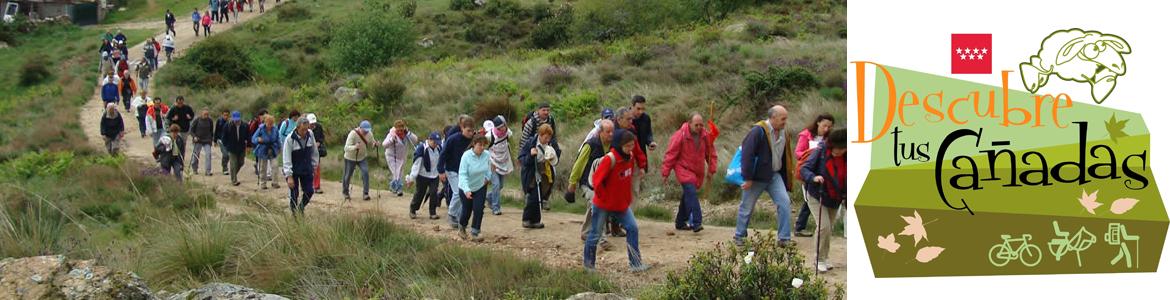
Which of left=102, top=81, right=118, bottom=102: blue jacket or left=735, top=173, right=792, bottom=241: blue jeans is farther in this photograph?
left=102, top=81, right=118, bottom=102: blue jacket

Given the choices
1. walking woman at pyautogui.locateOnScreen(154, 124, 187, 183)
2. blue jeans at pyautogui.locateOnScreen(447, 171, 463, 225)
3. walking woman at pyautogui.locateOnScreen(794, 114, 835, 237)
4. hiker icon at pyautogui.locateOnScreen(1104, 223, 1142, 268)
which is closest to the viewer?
hiker icon at pyautogui.locateOnScreen(1104, 223, 1142, 268)

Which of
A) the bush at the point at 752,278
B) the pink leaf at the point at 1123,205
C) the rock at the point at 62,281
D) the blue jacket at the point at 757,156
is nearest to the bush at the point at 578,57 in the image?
the blue jacket at the point at 757,156

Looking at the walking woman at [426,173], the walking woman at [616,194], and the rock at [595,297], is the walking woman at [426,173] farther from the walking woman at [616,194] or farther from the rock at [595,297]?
the rock at [595,297]

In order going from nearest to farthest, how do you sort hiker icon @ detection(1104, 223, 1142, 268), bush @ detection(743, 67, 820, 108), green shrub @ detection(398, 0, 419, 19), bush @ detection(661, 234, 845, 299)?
bush @ detection(661, 234, 845, 299)
hiker icon @ detection(1104, 223, 1142, 268)
bush @ detection(743, 67, 820, 108)
green shrub @ detection(398, 0, 419, 19)

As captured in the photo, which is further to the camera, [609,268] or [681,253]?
[681,253]

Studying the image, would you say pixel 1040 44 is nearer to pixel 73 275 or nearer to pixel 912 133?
pixel 912 133

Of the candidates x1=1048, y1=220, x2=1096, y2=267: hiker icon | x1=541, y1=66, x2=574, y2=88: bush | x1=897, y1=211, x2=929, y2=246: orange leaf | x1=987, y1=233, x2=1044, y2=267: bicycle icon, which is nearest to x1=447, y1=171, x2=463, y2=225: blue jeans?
x1=897, y1=211, x2=929, y2=246: orange leaf

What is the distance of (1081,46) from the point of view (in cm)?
668

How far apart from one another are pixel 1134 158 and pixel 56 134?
22.5 meters

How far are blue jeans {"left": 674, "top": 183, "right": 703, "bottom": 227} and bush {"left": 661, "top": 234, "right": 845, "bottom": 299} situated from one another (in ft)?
15.9

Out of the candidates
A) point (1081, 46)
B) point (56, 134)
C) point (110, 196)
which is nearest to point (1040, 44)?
point (1081, 46)

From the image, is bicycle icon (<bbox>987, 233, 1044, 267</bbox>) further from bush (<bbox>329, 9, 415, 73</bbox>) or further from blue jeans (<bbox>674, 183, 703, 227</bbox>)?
bush (<bbox>329, 9, 415, 73</bbox>)

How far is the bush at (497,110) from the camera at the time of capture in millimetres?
24344

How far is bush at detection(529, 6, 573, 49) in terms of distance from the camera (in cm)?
4528
